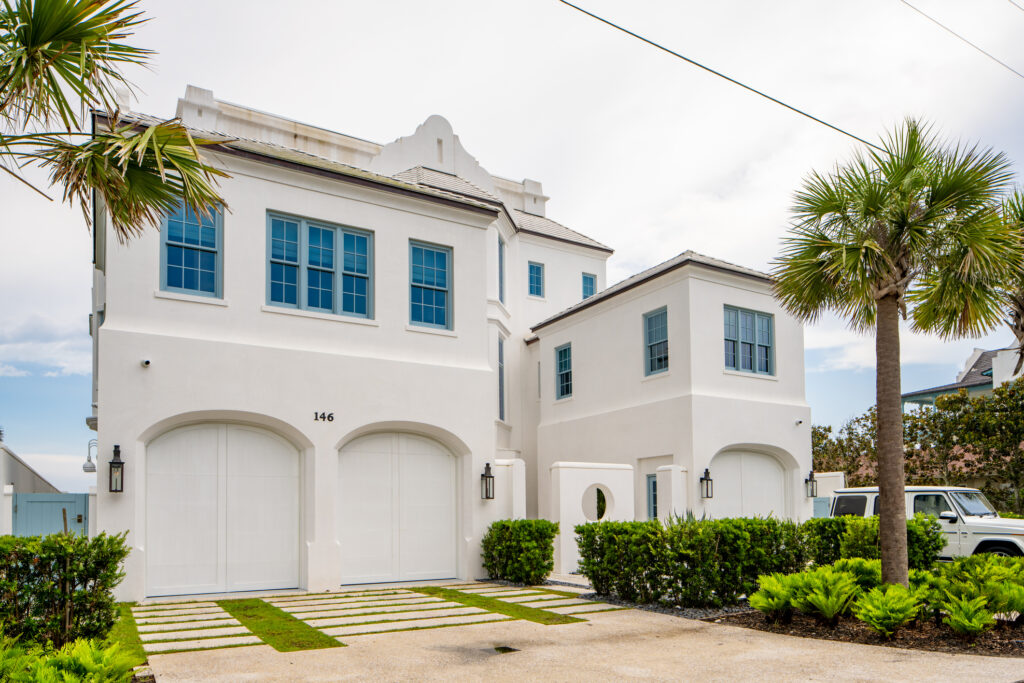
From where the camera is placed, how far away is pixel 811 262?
11352 millimetres

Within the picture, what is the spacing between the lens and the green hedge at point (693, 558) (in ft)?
38.1

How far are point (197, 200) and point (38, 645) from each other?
4528 millimetres

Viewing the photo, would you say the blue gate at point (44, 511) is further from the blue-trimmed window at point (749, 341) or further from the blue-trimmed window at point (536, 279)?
the blue-trimmed window at point (536, 279)

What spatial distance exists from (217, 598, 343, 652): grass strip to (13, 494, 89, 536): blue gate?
2848 mm

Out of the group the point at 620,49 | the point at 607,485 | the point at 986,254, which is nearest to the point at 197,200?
the point at 620,49

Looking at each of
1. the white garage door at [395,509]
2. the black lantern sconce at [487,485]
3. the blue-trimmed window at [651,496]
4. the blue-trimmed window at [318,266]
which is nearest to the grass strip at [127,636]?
the white garage door at [395,509]

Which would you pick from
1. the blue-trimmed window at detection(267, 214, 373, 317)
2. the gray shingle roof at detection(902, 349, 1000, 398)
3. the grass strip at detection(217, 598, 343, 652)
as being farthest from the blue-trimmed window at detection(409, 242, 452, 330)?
the gray shingle roof at detection(902, 349, 1000, 398)

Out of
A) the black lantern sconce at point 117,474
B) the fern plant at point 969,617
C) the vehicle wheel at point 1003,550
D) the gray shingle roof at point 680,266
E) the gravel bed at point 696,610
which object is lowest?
the gravel bed at point 696,610

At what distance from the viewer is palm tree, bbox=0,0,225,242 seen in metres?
6.49

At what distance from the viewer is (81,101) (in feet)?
22.8

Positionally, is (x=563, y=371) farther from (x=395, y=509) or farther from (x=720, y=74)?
(x=720, y=74)

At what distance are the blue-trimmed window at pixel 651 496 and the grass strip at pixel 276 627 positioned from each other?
968 centimetres

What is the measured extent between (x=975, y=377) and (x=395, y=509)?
33307mm

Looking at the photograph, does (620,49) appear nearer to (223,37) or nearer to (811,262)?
(811,262)
